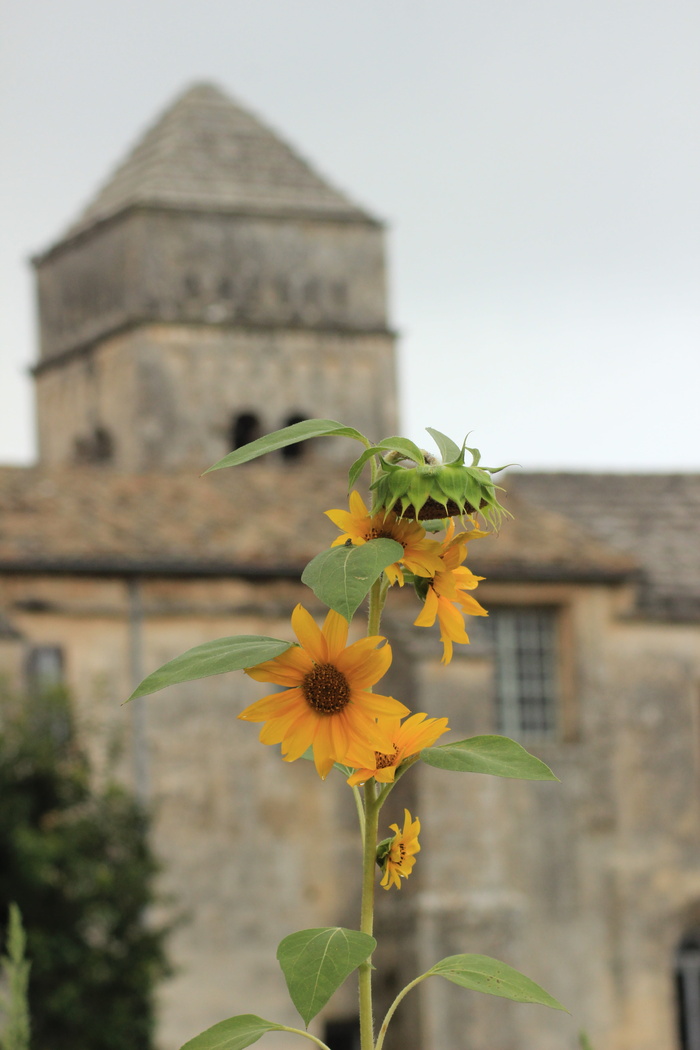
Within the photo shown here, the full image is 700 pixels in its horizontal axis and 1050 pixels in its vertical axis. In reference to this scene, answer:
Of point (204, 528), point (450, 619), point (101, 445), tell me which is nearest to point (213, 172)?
point (101, 445)

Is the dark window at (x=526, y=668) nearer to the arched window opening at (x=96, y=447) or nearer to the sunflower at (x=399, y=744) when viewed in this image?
the arched window opening at (x=96, y=447)

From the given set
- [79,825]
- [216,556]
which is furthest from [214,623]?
[79,825]

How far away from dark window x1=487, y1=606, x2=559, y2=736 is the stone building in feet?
0.09

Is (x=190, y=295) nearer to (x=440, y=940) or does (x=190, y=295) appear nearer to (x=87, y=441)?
(x=87, y=441)

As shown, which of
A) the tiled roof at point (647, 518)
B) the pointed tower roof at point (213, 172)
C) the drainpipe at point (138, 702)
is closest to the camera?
the drainpipe at point (138, 702)

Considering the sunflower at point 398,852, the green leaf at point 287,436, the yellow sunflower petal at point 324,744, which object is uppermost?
the green leaf at point 287,436

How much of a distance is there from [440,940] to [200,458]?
13913 millimetres

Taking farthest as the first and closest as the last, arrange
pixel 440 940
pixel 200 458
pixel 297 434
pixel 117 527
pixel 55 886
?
pixel 200 458 < pixel 117 527 < pixel 440 940 < pixel 55 886 < pixel 297 434

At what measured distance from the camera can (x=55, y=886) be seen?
49.5ft

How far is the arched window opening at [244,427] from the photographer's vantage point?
3109 centimetres

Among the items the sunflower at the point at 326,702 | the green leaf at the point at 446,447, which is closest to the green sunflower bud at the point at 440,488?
the green leaf at the point at 446,447

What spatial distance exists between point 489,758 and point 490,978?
0.25 meters

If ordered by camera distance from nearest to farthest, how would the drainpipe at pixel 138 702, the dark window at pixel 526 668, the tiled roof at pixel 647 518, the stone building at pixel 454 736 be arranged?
1. the stone building at pixel 454 736
2. the drainpipe at pixel 138 702
3. the dark window at pixel 526 668
4. the tiled roof at pixel 647 518

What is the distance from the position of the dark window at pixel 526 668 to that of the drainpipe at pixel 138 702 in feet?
15.0
